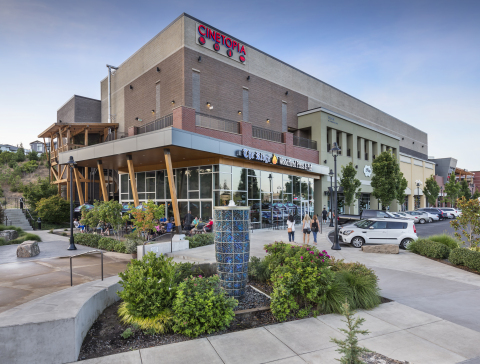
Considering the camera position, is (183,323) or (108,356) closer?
(108,356)

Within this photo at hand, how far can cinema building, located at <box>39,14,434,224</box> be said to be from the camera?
21.4m

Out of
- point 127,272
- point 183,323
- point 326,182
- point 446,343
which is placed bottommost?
point 446,343

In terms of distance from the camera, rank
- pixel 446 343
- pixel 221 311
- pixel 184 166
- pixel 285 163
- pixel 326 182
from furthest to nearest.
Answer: pixel 326 182 → pixel 285 163 → pixel 184 166 → pixel 221 311 → pixel 446 343

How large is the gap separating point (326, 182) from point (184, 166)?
1774cm

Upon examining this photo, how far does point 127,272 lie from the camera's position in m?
5.68

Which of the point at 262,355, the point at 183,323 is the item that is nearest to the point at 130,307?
the point at 183,323

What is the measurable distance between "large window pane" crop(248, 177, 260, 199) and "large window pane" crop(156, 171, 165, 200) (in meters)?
7.47

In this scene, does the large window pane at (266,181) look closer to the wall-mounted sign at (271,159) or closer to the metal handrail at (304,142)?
the wall-mounted sign at (271,159)

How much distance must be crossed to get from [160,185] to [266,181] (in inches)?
364

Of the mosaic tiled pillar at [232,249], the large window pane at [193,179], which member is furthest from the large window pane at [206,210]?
the mosaic tiled pillar at [232,249]

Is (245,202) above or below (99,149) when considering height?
below

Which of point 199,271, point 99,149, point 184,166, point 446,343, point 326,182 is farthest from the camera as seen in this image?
point 326,182

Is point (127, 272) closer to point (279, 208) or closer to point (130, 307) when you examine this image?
point (130, 307)

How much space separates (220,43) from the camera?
88.0ft
